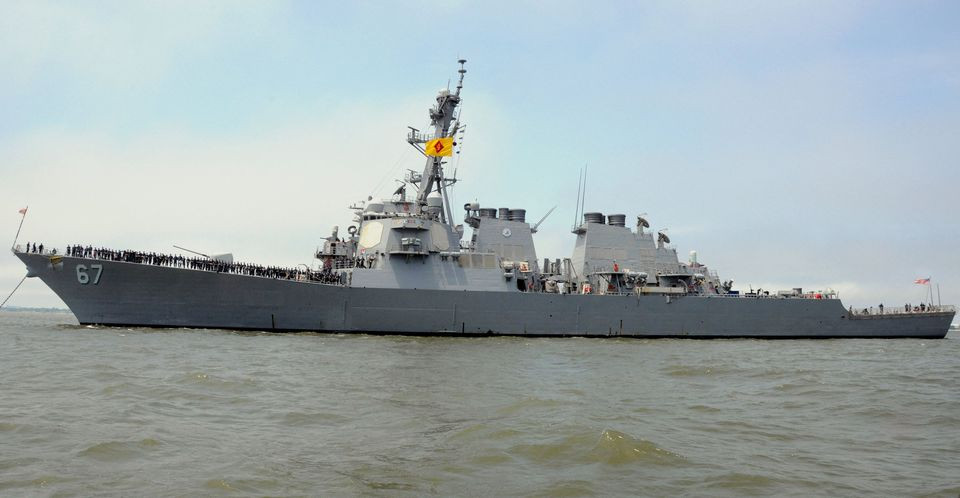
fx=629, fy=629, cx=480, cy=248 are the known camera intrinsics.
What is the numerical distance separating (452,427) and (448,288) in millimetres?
17114

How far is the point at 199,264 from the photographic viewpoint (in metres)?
22.3

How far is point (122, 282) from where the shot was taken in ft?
70.4

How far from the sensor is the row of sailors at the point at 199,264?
2155 centimetres

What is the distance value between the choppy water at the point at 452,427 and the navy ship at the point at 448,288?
6.92 metres

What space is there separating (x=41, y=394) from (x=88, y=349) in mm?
6603

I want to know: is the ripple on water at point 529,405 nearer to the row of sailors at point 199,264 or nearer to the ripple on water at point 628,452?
the ripple on water at point 628,452

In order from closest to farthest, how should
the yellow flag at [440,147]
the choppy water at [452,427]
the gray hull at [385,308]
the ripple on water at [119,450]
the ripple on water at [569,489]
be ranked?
the ripple on water at [569,489], the choppy water at [452,427], the ripple on water at [119,450], the gray hull at [385,308], the yellow flag at [440,147]

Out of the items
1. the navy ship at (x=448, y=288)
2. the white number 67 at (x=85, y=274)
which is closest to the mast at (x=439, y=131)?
the navy ship at (x=448, y=288)

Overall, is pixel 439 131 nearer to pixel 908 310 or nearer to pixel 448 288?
pixel 448 288

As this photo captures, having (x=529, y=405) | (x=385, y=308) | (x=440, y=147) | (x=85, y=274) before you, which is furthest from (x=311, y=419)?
(x=440, y=147)

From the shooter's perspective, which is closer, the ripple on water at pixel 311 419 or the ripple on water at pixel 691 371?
the ripple on water at pixel 311 419

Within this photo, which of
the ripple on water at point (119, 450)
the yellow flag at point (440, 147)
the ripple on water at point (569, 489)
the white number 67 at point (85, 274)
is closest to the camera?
the ripple on water at point (569, 489)

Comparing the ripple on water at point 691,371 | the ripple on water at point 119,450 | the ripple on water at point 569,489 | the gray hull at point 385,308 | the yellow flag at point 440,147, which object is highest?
the yellow flag at point 440,147

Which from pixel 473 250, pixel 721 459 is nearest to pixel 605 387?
pixel 721 459
